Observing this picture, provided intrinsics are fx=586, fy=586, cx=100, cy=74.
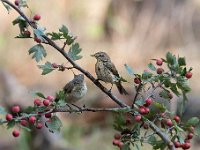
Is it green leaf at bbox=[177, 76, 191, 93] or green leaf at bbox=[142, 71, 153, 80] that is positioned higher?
green leaf at bbox=[177, 76, 191, 93]

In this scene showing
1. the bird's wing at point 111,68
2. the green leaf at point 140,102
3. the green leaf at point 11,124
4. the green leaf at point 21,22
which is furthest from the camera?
the bird's wing at point 111,68

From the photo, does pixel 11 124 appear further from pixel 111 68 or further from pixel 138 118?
pixel 111 68

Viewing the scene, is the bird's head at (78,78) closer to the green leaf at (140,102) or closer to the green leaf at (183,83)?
the green leaf at (140,102)

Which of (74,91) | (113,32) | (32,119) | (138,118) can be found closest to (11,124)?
(32,119)

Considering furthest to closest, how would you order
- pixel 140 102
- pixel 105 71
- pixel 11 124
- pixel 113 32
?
pixel 113 32 < pixel 105 71 < pixel 140 102 < pixel 11 124

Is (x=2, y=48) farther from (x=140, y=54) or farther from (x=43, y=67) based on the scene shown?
(x=43, y=67)

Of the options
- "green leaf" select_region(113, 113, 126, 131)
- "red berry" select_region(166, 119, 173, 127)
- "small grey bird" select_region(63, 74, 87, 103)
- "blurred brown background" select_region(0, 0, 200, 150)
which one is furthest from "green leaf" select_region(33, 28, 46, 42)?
"blurred brown background" select_region(0, 0, 200, 150)

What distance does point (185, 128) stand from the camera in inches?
90.9

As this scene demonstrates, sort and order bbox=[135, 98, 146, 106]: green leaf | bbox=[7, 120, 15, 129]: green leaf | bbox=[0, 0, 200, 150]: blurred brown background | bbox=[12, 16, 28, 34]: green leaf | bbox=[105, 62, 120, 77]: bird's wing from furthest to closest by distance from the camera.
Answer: bbox=[0, 0, 200, 150]: blurred brown background → bbox=[105, 62, 120, 77]: bird's wing → bbox=[12, 16, 28, 34]: green leaf → bbox=[135, 98, 146, 106]: green leaf → bbox=[7, 120, 15, 129]: green leaf

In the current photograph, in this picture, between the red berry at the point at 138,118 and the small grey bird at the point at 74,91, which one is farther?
the small grey bird at the point at 74,91

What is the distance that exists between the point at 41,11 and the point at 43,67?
9493 millimetres

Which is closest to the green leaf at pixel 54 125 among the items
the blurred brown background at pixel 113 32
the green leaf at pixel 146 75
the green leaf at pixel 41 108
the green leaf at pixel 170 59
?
the green leaf at pixel 41 108

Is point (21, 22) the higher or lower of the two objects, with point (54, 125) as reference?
higher

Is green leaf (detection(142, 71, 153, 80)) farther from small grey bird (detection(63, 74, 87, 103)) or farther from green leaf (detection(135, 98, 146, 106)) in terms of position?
small grey bird (detection(63, 74, 87, 103))
